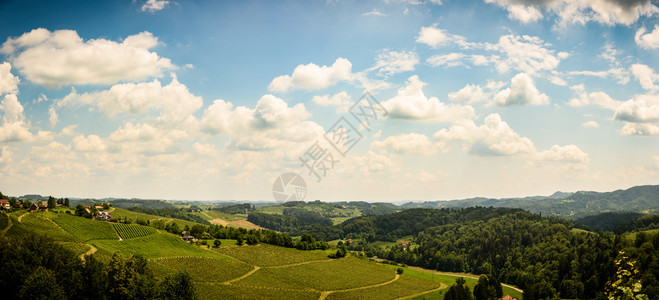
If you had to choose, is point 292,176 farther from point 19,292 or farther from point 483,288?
point 483,288

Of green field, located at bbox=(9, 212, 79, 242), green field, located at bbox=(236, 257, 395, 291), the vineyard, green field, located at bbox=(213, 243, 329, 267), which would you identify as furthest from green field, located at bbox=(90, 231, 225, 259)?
green field, located at bbox=(236, 257, 395, 291)

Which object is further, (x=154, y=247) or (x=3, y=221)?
(x=154, y=247)

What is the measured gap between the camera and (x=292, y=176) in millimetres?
57906

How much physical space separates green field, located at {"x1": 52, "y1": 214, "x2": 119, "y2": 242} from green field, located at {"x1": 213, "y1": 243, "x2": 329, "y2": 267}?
2976 centimetres

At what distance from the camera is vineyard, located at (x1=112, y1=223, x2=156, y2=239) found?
9819 cm

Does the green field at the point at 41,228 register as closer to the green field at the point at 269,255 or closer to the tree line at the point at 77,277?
the tree line at the point at 77,277

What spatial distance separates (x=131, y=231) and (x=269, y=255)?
40788 millimetres

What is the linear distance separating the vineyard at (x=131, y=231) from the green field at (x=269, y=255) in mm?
22378

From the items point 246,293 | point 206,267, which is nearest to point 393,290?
point 246,293

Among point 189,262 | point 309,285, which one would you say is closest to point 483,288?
point 309,285

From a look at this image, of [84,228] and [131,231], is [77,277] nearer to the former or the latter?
[84,228]

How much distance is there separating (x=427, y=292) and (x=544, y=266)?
222ft

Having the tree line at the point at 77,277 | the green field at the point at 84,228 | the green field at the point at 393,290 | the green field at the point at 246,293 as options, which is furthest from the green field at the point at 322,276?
the green field at the point at 84,228

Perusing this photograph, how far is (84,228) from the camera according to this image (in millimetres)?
95312
